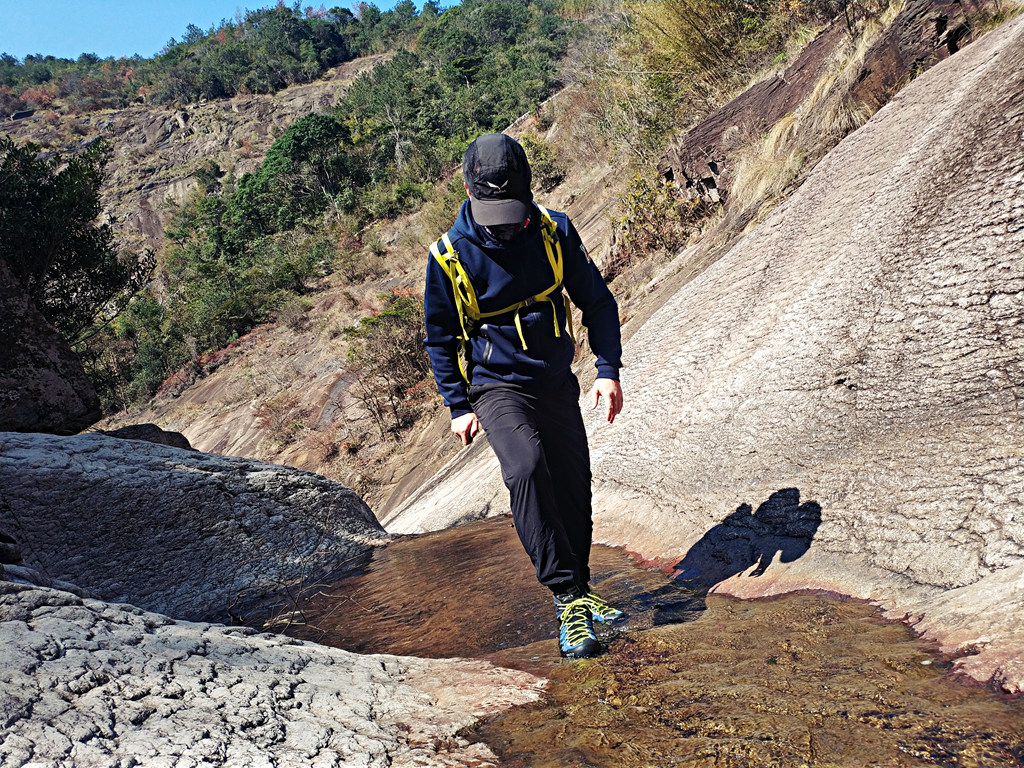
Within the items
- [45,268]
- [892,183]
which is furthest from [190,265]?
[892,183]

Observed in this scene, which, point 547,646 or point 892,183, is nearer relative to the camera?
point 547,646

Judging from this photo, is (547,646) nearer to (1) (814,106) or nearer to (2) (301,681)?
(2) (301,681)

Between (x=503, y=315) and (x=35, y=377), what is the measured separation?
6.12 m

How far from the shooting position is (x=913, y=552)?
2.33 metres

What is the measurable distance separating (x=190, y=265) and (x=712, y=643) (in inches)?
1655

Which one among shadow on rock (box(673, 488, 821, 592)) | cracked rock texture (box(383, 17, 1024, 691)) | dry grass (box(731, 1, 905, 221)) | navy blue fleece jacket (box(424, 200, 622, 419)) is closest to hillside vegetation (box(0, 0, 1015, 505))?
dry grass (box(731, 1, 905, 221))

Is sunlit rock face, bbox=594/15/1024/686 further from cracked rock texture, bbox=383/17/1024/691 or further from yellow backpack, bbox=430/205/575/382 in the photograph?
yellow backpack, bbox=430/205/575/382

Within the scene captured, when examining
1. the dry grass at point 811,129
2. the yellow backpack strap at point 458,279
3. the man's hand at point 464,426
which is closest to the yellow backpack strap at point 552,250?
the yellow backpack strap at point 458,279

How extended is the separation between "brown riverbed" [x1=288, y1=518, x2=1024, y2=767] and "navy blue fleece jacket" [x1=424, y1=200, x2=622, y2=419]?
0.93m

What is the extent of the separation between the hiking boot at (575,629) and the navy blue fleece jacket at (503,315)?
2.55ft

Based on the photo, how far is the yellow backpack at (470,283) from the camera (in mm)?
2641

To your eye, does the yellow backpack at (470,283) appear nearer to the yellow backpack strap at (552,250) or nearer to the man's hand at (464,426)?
the yellow backpack strap at (552,250)

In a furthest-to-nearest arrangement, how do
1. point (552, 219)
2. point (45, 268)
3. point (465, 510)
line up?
point (45, 268), point (465, 510), point (552, 219)

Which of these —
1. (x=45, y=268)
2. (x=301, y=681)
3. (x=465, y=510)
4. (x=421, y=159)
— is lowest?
(x=465, y=510)
